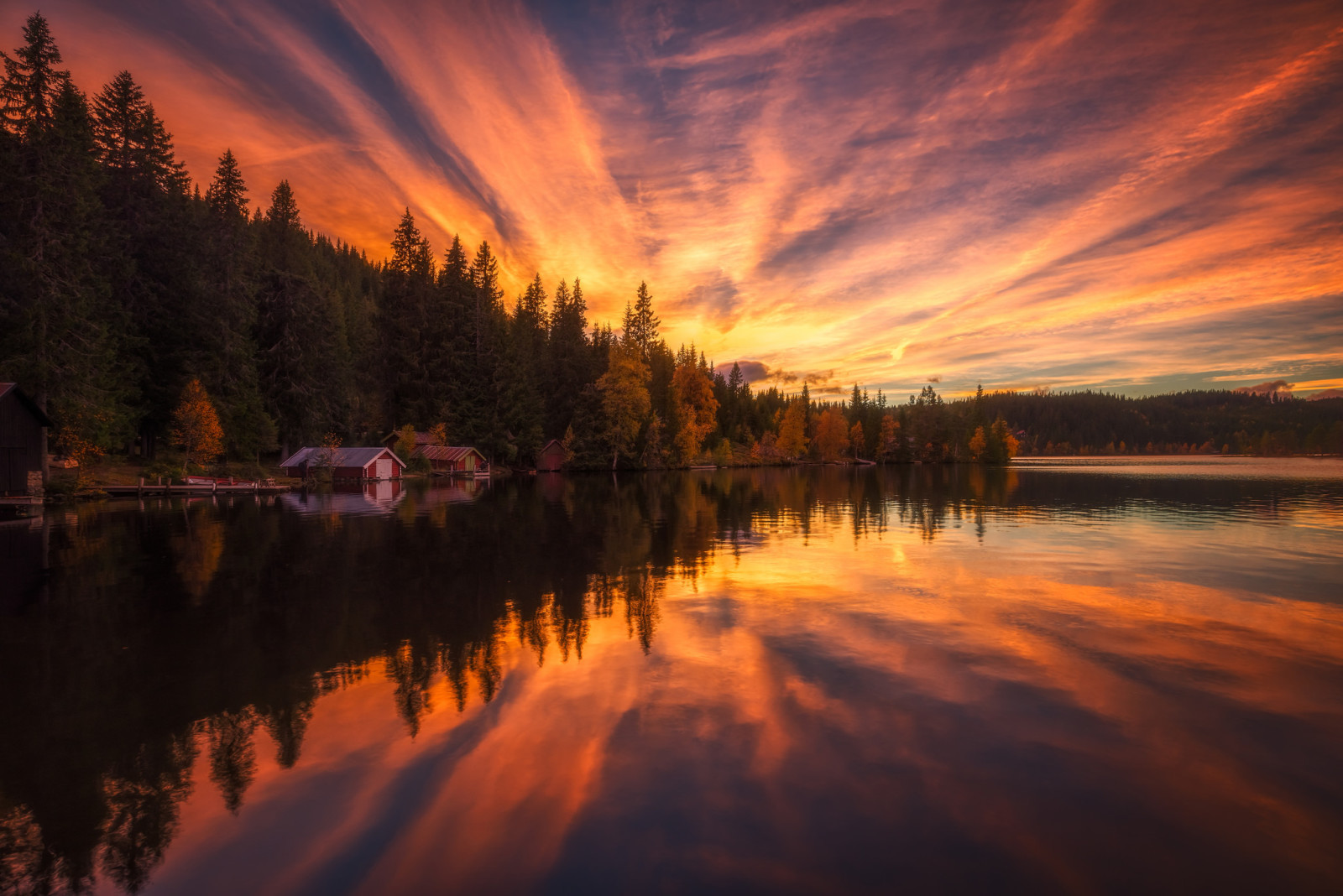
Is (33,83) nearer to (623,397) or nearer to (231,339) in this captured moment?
(231,339)

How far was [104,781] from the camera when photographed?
7.25 meters

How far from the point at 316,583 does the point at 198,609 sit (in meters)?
2.96

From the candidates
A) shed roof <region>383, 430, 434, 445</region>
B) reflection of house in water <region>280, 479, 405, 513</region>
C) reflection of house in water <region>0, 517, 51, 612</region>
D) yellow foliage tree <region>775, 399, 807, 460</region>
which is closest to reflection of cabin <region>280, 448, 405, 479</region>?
reflection of house in water <region>280, 479, 405, 513</region>

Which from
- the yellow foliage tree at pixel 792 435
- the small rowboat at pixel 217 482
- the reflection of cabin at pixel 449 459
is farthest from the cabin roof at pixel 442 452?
the yellow foliage tree at pixel 792 435

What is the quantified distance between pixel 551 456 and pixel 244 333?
41643mm

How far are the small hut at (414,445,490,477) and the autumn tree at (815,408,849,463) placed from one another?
3857 inches

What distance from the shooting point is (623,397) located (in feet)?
287

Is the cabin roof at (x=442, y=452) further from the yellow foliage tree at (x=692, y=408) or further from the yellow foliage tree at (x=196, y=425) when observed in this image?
the yellow foliage tree at (x=692, y=408)

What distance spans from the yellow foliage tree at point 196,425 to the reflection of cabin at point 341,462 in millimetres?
8990

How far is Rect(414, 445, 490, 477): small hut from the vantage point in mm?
78438

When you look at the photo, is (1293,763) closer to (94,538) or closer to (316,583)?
(316,583)

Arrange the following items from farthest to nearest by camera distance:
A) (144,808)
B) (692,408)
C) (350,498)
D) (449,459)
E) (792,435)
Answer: (792,435)
(692,408)
(449,459)
(350,498)
(144,808)

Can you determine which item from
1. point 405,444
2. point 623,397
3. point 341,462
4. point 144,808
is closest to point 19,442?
point 341,462

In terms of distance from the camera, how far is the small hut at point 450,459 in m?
78.4
